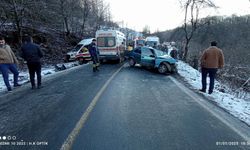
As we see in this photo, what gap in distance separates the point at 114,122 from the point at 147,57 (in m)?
11.2

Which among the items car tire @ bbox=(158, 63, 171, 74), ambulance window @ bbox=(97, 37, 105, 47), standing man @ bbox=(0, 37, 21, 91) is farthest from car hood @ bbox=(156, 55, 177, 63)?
standing man @ bbox=(0, 37, 21, 91)

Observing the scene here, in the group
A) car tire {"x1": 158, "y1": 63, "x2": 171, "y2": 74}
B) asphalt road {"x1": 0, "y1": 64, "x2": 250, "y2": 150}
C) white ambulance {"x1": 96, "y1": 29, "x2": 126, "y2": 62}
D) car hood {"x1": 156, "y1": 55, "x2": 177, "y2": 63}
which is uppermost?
white ambulance {"x1": 96, "y1": 29, "x2": 126, "y2": 62}

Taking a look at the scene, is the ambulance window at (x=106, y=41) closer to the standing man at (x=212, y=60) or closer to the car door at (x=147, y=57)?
the car door at (x=147, y=57)

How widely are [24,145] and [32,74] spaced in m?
5.69

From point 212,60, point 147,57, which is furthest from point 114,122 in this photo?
point 147,57

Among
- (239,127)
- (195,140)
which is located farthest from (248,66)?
(195,140)

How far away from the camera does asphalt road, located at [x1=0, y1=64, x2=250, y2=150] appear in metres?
4.31

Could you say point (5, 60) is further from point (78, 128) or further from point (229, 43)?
point (229, 43)

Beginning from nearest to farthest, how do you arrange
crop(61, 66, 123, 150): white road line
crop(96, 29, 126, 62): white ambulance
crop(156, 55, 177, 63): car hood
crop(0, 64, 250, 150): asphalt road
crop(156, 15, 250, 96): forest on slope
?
crop(61, 66, 123, 150): white road line, crop(0, 64, 250, 150): asphalt road, crop(156, 55, 177, 63): car hood, crop(96, 29, 126, 62): white ambulance, crop(156, 15, 250, 96): forest on slope

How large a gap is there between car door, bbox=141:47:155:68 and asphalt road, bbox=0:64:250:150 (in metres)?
7.43

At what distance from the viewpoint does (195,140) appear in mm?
4488

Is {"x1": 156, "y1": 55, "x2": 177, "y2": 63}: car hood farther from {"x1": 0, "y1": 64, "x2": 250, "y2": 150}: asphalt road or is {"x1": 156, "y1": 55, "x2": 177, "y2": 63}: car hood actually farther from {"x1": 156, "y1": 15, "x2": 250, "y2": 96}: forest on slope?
{"x1": 0, "y1": 64, "x2": 250, "y2": 150}: asphalt road

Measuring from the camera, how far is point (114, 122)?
17.5 feet

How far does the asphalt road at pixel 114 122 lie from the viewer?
431 centimetres
